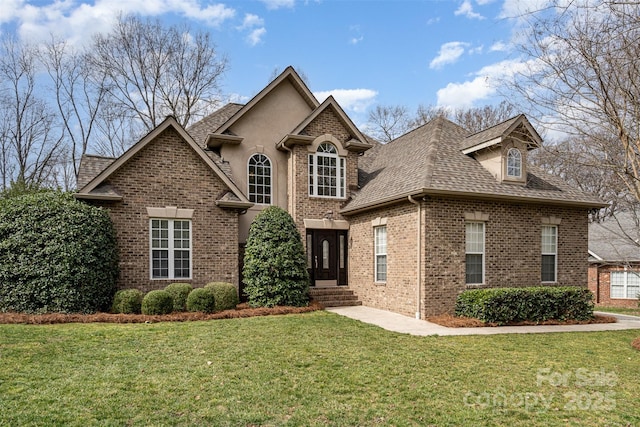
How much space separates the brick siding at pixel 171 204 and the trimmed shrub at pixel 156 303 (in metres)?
1.56

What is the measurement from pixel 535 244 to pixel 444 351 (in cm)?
735

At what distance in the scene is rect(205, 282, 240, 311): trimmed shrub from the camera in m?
12.3

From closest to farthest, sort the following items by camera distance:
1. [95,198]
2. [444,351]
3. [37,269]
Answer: [444,351]
[37,269]
[95,198]

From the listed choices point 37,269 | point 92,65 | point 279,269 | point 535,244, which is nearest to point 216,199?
point 279,269

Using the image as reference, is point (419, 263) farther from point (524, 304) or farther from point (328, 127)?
point (328, 127)

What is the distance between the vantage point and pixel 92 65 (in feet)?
90.7

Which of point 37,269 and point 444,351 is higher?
point 37,269

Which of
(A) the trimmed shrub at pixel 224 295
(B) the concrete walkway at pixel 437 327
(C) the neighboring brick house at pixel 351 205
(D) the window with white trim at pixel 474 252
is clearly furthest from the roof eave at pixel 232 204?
(D) the window with white trim at pixel 474 252

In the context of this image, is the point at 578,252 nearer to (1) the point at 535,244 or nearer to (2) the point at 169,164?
(1) the point at 535,244

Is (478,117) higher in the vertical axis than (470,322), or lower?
higher

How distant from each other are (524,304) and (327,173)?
8096mm

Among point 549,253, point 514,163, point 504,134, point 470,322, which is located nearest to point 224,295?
point 470,322

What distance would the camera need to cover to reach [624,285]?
21.7 meters

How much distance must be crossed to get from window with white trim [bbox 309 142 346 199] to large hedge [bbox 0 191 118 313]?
7360mm
